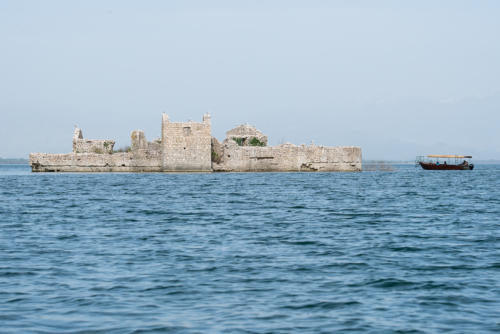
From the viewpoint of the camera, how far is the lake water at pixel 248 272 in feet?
24.6

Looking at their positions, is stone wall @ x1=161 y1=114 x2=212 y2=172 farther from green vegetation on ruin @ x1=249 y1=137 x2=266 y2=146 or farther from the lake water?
the lake water

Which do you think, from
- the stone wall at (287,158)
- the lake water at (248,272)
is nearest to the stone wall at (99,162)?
the stone wall at (287,158)

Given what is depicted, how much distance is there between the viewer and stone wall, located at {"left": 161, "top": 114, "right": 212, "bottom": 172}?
49.4 metres

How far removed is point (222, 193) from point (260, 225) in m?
13.1

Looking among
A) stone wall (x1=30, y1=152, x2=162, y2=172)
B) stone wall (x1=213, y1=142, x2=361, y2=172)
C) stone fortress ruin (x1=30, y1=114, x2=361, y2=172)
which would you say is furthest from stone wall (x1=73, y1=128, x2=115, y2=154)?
stone wall (x1=213, y1=142, x2=361, y2=172)

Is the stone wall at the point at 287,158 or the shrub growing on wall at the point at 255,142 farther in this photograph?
the shrub growing on wall at the point at 255,142

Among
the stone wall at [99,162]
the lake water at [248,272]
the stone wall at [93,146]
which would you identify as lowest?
the lake water at [248,272]

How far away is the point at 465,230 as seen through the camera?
16016 millimetres

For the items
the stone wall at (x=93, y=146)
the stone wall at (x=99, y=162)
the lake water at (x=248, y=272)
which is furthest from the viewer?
the stone wall at (x=93, y=146)

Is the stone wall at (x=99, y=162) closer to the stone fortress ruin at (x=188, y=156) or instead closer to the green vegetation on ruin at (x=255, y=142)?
the stone fortress ruin at (x=188, y=156)

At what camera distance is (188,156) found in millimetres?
50062

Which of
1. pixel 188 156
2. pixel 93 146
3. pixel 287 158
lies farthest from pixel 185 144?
pixel 287 158

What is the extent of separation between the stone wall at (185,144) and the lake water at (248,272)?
29526 millimetres

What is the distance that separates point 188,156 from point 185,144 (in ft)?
3.12
